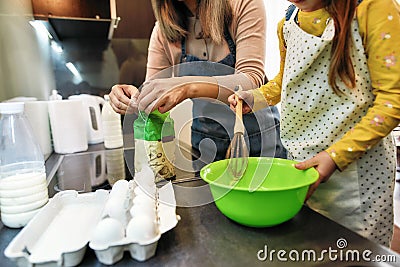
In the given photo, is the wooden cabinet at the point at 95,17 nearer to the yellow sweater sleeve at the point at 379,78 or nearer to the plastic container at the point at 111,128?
the plastic container at the point at 111,128

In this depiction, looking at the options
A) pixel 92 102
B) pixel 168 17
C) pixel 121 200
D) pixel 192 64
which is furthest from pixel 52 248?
pixel 92 102

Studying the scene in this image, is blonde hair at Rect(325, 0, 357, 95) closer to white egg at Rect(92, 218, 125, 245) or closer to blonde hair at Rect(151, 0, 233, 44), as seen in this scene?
blonde hair at Rect(151, 0, 233, 44)

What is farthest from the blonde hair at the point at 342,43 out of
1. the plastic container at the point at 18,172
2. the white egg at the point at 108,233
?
the plastic container at the point at 18,172

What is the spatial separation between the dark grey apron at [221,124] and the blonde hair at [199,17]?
34 millimetres

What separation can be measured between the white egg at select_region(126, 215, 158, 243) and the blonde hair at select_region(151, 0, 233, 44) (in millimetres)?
681

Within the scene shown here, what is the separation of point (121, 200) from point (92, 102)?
3.56 ft

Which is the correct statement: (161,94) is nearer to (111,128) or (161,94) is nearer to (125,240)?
(125,240)

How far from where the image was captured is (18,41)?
1.35 m

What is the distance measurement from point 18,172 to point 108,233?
340mm

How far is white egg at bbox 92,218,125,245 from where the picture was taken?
42cm

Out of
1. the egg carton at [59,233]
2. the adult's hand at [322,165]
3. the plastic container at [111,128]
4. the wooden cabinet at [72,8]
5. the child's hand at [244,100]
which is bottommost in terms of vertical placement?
the plastic container at [111,128]

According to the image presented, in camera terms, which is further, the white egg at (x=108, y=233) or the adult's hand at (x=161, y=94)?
the adult's hand at (x=161, y=94)

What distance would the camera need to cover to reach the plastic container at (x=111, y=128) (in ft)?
4.49

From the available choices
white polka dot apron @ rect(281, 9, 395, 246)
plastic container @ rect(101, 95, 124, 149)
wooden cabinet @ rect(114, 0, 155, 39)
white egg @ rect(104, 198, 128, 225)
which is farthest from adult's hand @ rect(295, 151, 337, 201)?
wooden cabinet @ rect(114, 0, 155, 39)
